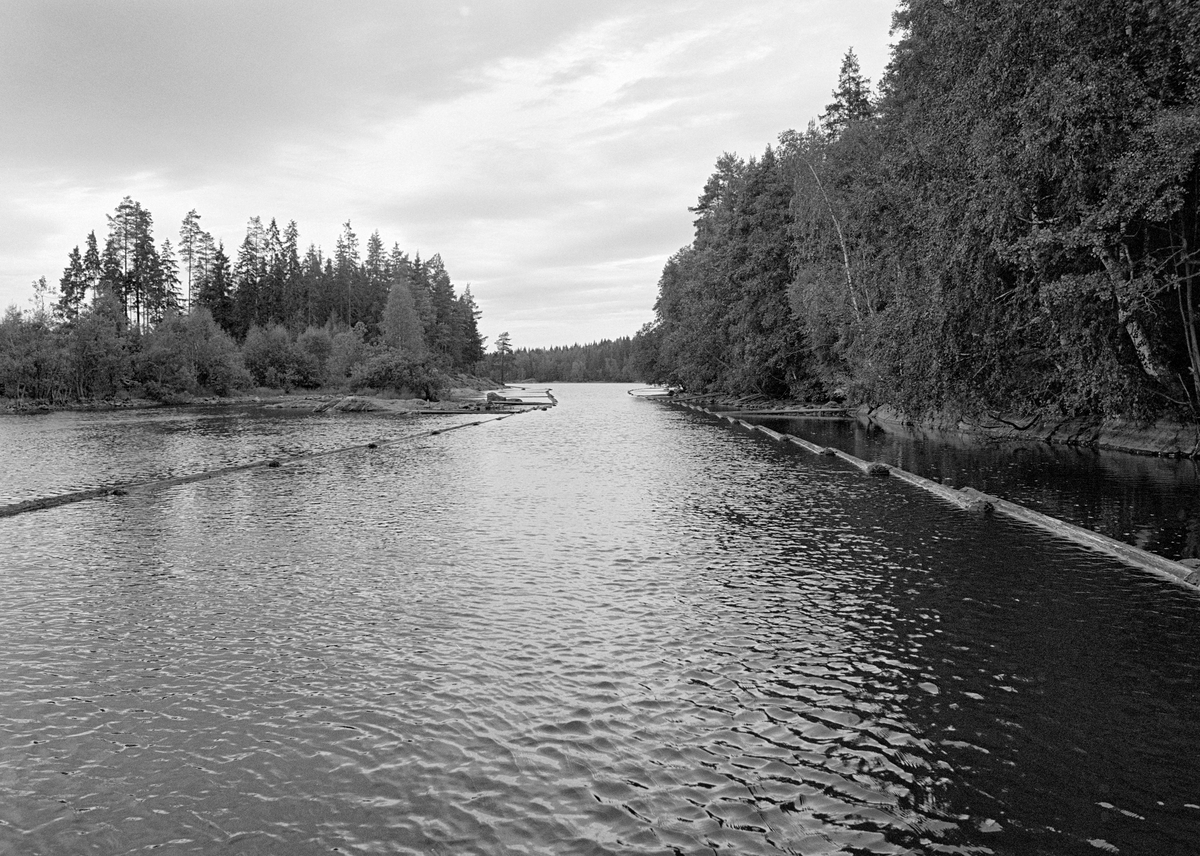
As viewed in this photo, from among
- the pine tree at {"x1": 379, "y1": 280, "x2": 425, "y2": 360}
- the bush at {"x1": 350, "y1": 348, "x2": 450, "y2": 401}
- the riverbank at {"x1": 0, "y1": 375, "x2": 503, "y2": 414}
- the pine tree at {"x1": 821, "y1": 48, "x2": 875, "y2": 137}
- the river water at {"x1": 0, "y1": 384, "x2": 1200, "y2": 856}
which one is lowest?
the river water at {"x1": 0, "y1": 384, "x2": 1200, "y2": 856}

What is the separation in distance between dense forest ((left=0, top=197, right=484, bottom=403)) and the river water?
7265 centimetres

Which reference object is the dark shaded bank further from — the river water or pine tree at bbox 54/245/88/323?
pine tree at bbox 54/245/88/323

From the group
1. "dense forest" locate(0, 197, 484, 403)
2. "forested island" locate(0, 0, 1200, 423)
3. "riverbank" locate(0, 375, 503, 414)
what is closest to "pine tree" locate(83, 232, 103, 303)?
"dense forest" locate(0, 197, 484, 403)

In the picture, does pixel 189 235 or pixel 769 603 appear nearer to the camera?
pixel 769 603

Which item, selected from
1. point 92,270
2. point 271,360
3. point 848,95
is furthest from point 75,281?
point 848,95

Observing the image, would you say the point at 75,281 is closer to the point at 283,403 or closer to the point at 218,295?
the point at 218,295

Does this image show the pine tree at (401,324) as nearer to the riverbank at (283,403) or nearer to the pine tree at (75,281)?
the riverbank at (283,403)

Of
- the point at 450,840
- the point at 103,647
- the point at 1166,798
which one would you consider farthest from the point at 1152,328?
the point at 103,647

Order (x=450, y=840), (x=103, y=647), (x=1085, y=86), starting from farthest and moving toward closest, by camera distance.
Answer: (x=1085, y=86), (x=103, y=647), (x=450, y=840)

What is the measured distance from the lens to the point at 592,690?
7.33m

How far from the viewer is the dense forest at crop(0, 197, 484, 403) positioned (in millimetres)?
78312

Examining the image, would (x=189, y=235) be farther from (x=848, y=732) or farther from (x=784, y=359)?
(x=848, y=732)

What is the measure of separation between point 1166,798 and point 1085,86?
1830 centimetres

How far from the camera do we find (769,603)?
1020 cm
